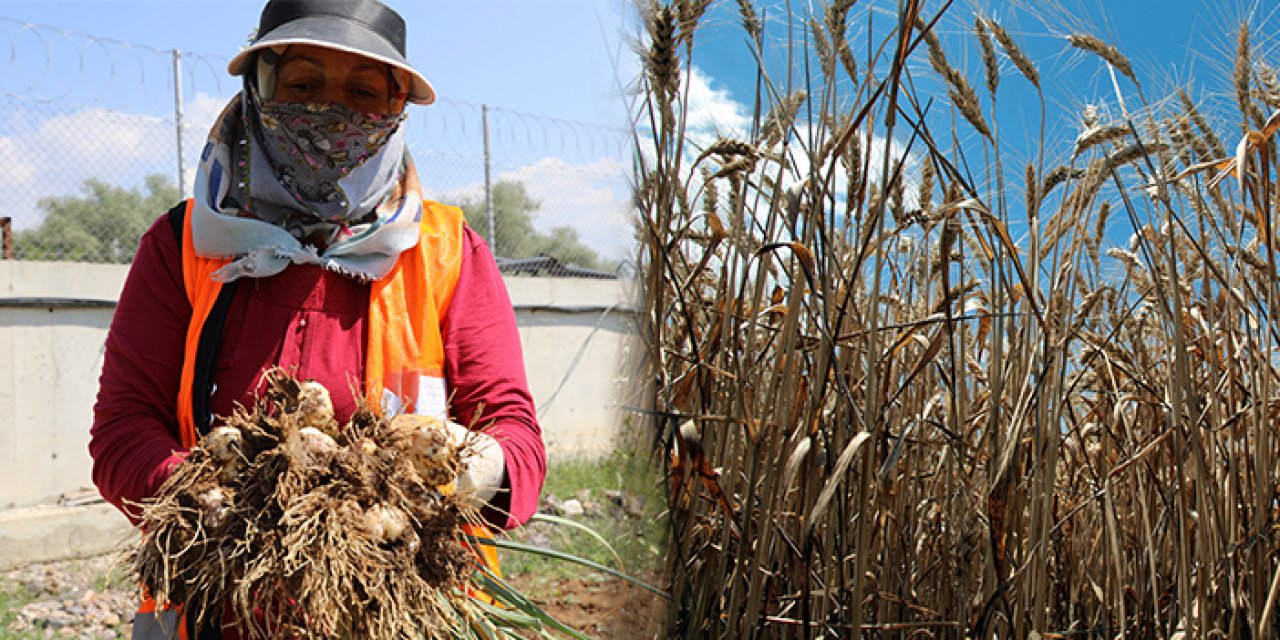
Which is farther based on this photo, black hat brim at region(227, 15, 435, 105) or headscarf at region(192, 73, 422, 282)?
headscarf at region(192, 73, 422, 282)

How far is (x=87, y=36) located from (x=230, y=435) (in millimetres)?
4892

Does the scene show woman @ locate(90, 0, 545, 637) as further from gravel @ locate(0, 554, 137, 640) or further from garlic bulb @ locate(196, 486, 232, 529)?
gravel @ locate(0, 554, 137, 640)

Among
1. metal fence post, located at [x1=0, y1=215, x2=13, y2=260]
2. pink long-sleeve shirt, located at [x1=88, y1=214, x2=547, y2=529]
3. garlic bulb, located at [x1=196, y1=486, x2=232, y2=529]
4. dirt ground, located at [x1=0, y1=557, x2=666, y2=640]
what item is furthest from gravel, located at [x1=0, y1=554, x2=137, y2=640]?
garlic bulb, located at [x1=196, y1=486, x2=232, y2=529]

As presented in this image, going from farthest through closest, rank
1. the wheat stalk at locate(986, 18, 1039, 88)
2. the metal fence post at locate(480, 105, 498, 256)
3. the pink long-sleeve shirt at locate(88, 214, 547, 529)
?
the metal fence post at locate(480, 105, 498, 256)
the wheat stalk at locate(986, 18, 1039, 88)
the pink long-sleeve shirt at locate(88, 214, 547, 529)

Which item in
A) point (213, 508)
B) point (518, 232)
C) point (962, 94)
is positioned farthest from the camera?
point (518, 232)

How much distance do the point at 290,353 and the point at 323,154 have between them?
0.29 meters

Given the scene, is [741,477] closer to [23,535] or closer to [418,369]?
[418,369]

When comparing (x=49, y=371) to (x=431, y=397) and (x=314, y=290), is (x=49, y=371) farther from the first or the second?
(x=431, y=397)

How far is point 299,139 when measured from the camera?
1.51 metres

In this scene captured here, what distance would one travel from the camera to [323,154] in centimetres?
151

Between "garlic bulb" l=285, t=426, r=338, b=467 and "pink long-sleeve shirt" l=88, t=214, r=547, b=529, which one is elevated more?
"pink long-sleeve shirt" l=88, t=214, r=547, b=529

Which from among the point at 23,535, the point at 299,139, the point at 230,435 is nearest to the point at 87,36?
the point at 23,535

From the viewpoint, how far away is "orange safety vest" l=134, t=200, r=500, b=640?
1393mm

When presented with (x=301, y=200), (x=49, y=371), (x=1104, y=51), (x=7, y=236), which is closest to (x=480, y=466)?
(x=301, y=200)
